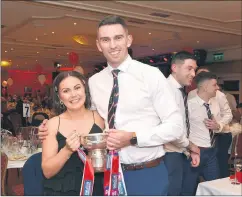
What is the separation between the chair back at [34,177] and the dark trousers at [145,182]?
2.44 feet

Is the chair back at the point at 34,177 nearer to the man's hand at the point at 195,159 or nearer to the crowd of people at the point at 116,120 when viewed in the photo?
the crowd of people at the point at 116,120

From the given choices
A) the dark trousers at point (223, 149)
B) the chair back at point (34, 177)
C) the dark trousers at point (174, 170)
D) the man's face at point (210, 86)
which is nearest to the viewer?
the chair back at point (34, 177)

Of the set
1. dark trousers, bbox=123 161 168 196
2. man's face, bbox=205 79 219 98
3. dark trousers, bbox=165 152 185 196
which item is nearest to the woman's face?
dark trousers, bbox=123 161 168 196

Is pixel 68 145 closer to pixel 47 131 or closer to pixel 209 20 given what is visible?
pixel 47 131

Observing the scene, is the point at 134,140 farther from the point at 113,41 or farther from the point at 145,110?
the point at 113,41

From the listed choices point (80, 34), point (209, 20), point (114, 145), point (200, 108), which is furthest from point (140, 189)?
point (80, 34)

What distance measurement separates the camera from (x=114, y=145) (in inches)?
60.7

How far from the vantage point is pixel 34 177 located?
2.20 metres

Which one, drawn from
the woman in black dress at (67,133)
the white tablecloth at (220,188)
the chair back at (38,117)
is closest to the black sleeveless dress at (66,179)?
the woman in black dress at (67,133)

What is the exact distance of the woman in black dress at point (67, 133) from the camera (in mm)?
1655

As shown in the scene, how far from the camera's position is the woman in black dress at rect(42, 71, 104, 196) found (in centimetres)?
166

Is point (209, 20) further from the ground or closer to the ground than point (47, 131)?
further from the ground

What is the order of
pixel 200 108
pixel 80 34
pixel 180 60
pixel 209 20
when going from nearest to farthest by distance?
1. pixel 180 60
2. pixel 200 108
3. pixel 209 20
4. pixel 80 34

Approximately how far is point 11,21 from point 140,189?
268 inches
